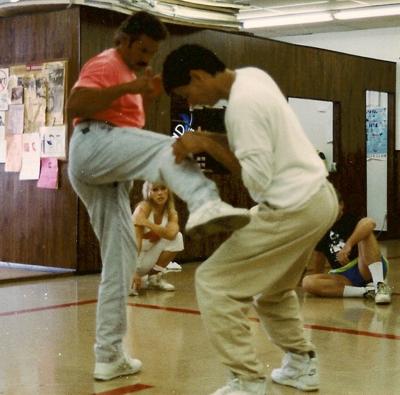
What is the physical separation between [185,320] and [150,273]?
142 centimetres

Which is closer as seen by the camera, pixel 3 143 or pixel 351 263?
pixel 351 263

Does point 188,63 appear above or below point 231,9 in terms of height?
below

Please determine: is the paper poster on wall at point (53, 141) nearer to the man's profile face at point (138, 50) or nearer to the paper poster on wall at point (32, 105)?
the paper poster on wall at point (32, 105)

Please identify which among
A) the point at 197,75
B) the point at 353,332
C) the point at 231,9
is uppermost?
the point at 231,9

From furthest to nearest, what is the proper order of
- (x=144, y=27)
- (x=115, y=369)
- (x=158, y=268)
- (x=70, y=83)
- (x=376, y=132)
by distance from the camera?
(x=376, y=132) < (x=70, y=83) < (x=158, y=268) < (x=115, y=369) < (x=144, y=27)

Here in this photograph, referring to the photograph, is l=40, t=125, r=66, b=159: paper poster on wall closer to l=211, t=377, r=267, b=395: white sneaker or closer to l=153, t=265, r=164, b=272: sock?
l=153, t=265, r=164, b=272: sock

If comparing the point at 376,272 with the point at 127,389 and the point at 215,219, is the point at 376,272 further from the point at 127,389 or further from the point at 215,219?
the point at 215,219

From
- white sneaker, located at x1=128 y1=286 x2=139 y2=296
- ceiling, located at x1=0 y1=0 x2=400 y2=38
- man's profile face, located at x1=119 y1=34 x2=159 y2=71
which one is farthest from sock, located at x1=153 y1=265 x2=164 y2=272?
man's profile face, located at x1=119 y1=34 x2=159 y2=71

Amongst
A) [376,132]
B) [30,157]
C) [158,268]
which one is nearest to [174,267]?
[158,268]

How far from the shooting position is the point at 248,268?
2738 mm

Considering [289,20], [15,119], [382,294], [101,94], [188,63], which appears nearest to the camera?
[188,63]

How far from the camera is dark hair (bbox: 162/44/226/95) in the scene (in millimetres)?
2713

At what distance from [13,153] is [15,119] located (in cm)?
29

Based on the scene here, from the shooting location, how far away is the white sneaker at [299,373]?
3.05 meters
